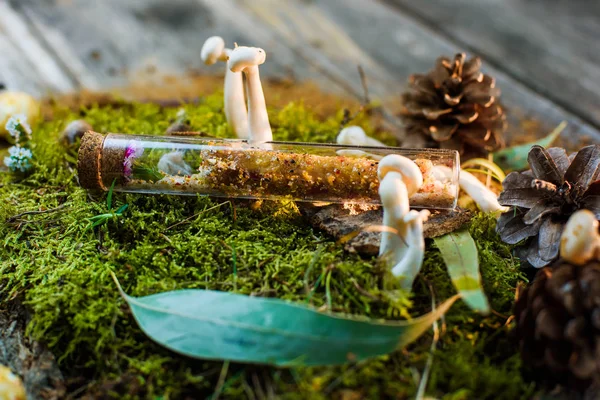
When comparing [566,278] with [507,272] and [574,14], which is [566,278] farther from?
[574,14]

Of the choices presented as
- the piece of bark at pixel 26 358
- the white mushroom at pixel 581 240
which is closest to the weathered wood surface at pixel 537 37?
the white mushroom at pixel 581 240

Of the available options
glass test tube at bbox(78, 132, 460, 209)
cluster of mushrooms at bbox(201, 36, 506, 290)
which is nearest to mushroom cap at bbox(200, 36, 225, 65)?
cluster of mushrooms at bbox(201, 36, 506, 290)

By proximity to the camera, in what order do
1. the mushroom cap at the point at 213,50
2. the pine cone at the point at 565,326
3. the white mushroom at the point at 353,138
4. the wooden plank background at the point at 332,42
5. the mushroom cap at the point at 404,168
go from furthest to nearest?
the wooden plank background at the point at 332,42
the white mushroom at the point at 353,138
the mushroom cap at the point at 213,50
the mushroom cap at the point at 404,168
the pine cone at the point at 565,326

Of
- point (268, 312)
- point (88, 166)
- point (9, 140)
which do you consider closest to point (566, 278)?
point (268, 312)

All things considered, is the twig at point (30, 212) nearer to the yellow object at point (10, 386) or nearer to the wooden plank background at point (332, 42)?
the yellow object at point (10, 386)

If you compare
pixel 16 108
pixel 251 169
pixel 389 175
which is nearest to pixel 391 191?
pixel 389 175
